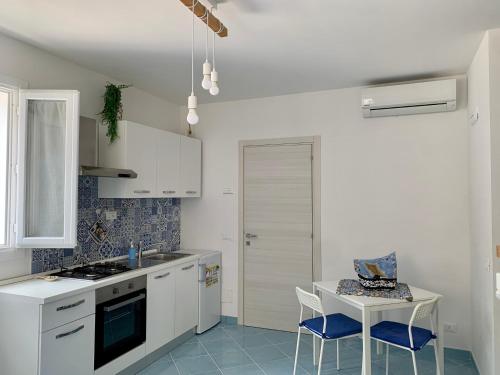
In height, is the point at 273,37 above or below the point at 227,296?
above

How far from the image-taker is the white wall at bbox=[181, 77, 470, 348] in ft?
11.3

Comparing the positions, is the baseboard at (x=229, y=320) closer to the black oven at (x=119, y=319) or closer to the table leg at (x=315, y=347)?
the table leg at (x=315, y=347)

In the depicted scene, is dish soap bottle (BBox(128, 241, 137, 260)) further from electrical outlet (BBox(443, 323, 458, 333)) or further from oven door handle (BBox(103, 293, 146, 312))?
electrical outlet (BBox(443, 323, 458, 333))

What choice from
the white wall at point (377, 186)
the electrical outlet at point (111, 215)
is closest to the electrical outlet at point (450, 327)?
the white wall at point (377, 186)

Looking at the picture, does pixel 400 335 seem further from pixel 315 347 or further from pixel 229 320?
pixel 229 320

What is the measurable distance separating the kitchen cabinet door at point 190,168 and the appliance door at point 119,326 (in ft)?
4.52

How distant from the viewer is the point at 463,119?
3.42 meters

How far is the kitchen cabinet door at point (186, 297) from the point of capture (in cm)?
361

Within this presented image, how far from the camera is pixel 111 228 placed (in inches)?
141

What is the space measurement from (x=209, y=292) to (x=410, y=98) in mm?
2858

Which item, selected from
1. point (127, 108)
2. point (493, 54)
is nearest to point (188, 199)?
point (127, 108)

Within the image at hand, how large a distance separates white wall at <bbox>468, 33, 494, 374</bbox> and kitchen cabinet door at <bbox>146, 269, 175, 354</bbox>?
2.59 metres

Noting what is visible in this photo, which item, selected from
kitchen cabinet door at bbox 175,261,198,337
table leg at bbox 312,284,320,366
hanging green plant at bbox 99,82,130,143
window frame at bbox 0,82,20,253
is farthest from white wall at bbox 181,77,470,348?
window frame at bbox 0,82,20,253

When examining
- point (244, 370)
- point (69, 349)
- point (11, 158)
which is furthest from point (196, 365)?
point (11, 158)
